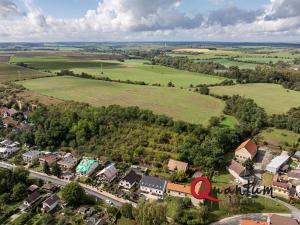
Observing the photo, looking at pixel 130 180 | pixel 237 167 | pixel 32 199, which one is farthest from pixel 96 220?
pixel 237 167

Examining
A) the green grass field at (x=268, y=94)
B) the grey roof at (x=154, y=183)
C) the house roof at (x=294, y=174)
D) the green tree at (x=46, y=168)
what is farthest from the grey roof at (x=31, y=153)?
the green grass field at (x=268, y=94)

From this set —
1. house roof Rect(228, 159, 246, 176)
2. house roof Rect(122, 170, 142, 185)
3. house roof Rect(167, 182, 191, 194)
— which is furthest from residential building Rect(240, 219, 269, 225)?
house roof Rect(122, 170, 142, 185)

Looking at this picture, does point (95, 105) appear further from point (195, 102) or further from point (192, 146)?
point (192, 146)

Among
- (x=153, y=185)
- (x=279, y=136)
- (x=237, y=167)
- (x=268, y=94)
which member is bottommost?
(x=153, y=185)

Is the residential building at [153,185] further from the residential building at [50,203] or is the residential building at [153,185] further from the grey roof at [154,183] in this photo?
the residential building at [50,203]

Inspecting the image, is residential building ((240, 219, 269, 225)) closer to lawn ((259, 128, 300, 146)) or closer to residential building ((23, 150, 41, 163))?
lawn ((259, 128, 300, 146))

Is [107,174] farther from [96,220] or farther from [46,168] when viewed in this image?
[96,220]
